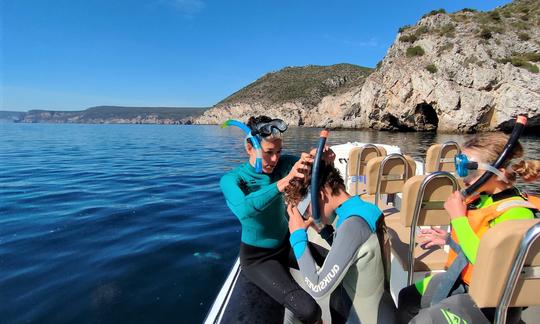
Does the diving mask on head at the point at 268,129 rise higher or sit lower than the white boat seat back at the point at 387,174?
higher

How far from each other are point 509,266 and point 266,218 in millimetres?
1970

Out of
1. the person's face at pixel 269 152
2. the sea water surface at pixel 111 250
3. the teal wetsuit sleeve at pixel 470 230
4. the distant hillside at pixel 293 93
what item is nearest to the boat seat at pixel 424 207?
the teal wetsuit sleeve at pixel 470 230

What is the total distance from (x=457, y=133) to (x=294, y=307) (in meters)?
46.9

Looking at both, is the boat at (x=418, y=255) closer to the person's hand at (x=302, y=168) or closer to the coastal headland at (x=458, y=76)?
the person's hand at (x=302, y=168)

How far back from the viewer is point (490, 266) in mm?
1335

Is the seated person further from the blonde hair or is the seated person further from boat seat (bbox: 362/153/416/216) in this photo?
boat seat (bbox: 362/153/416/216)

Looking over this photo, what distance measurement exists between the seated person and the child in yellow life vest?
304 mm

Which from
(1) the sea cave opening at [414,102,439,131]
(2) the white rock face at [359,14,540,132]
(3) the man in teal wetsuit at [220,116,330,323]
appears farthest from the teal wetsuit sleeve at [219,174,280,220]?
(1) the sea cave opening at [414,102,439,131]

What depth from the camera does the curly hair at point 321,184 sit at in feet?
7.28

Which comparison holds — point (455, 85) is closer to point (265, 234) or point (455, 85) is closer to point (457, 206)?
point (265, 234)

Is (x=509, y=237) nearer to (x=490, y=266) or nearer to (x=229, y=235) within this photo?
(x=490, y=266)

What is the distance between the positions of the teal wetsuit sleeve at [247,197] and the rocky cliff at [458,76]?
4413cm

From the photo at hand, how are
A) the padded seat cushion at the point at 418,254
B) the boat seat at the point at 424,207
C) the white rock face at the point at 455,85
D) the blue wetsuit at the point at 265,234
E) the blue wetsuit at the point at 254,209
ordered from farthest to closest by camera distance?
1. the white rock face at the point at 455,85
2. the padded seat cushion at the point at 418,254
3. the blue wetsuit at the point at 254,209
4. the blue wetsuit at the point at 265,234
5. the boat seat at the point at 424,207

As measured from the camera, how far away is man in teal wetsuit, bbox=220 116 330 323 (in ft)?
8.93
